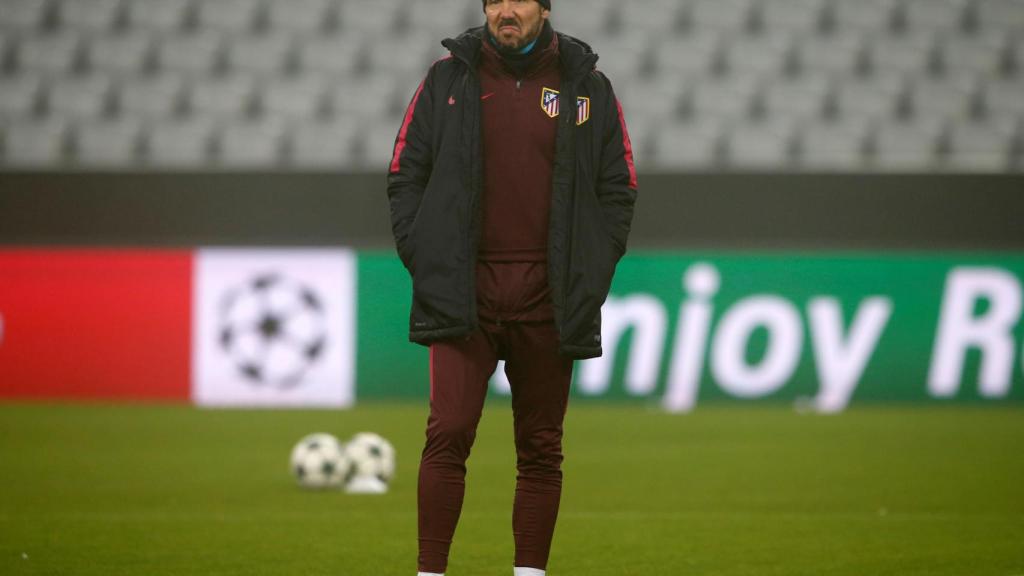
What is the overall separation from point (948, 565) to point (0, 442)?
6698 mm

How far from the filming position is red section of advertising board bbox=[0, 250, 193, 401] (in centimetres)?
1309

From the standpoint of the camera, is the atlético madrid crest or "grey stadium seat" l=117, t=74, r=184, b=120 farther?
"grey stadium seat" l=117, t=74, r=184, b=120

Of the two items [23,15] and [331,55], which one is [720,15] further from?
[23,15]

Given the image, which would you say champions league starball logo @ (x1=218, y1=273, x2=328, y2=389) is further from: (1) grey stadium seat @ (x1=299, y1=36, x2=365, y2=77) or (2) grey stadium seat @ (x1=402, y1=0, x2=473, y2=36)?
(2) grey stadium seat @ (x1=402, y1=0, x2=473, y2=36)

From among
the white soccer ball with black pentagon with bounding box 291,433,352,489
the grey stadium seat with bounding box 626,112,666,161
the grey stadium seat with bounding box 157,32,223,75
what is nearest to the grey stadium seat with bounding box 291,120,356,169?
the grey stadium seat with bounding box 157,32,223,75

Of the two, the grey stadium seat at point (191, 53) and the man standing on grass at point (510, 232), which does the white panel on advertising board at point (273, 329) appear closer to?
the grey stadium seat at point (191, 53)

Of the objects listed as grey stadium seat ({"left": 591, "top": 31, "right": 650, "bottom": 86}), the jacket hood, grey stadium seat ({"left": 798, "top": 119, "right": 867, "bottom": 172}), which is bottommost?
grey stadium seat ({"left": 798, "top": 119, "right": 867, "bottom": 172})

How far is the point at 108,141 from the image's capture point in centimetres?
1520

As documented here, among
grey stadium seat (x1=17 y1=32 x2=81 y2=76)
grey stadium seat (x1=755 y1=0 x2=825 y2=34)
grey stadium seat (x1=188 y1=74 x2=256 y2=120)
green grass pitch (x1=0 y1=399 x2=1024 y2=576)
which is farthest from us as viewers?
grey stadium seat (x1=755 y1=0 x2=825 y2=34)

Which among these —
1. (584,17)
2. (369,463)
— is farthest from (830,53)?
(369,463)

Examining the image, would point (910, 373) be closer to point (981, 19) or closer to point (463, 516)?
point (981, 19)

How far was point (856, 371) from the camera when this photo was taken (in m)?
13.1

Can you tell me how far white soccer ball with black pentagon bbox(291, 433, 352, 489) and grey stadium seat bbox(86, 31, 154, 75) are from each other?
28.6ft

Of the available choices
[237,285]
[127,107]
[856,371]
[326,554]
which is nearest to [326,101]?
[127,107]
